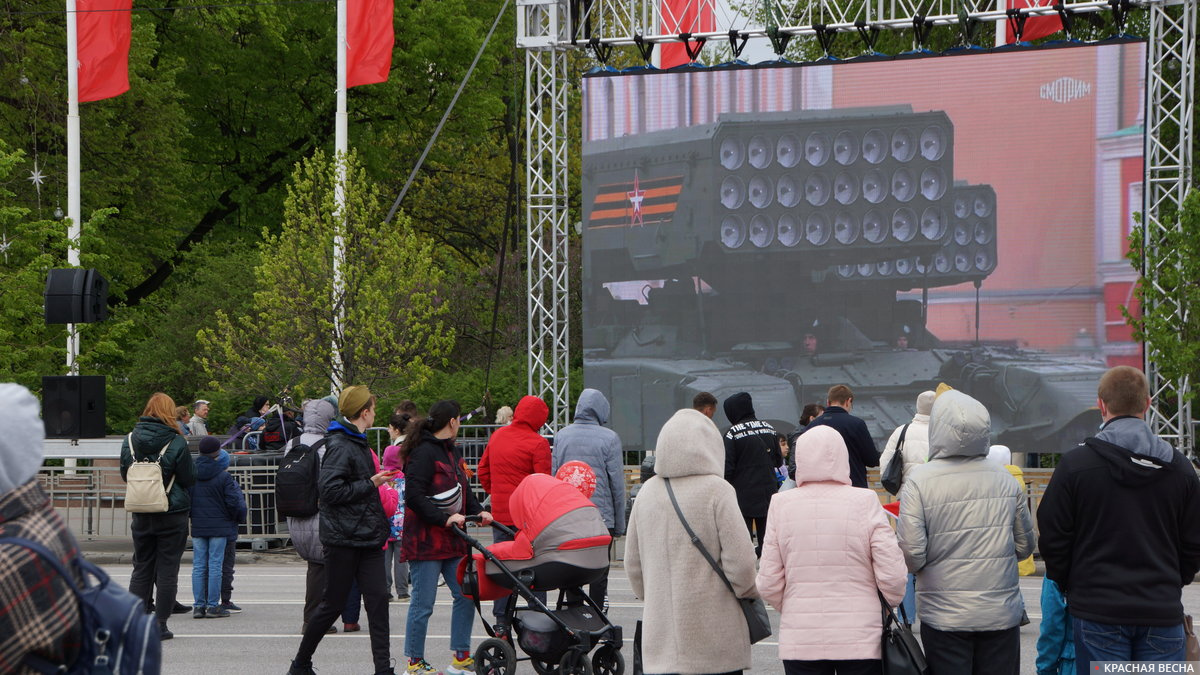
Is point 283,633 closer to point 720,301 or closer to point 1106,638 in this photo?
point 1106,638

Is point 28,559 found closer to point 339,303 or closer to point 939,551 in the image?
point 939,551

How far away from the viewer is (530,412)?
10.6m

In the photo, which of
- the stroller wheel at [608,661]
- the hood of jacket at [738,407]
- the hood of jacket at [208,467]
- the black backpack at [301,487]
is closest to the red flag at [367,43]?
the hood of jacket at [208,467]

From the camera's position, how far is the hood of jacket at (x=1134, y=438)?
20.4 feet

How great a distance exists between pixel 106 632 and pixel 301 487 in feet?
21.2

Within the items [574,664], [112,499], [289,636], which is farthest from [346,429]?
[112,499]

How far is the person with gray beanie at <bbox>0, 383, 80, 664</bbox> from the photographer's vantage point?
3465 millimetres

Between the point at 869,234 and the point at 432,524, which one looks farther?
the point at 869,234

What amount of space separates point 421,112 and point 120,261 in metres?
8.46

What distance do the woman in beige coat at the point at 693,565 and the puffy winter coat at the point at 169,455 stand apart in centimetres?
567

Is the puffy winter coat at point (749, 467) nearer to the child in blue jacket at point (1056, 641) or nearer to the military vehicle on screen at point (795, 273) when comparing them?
the child in blue jacket at point (1056, 641)

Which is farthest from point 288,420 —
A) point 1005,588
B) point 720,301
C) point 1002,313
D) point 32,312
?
point 1005,588

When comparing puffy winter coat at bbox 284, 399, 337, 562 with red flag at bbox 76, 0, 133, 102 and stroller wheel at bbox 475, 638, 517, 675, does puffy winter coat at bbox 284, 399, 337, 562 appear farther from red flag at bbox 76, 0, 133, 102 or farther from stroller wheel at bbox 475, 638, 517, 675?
red flag at bbox 76, 0, 133, 102

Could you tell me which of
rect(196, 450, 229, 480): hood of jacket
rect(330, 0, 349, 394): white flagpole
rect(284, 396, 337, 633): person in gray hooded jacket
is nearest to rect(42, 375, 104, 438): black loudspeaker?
rect(196, 450, 229, 480): hood of jacket
